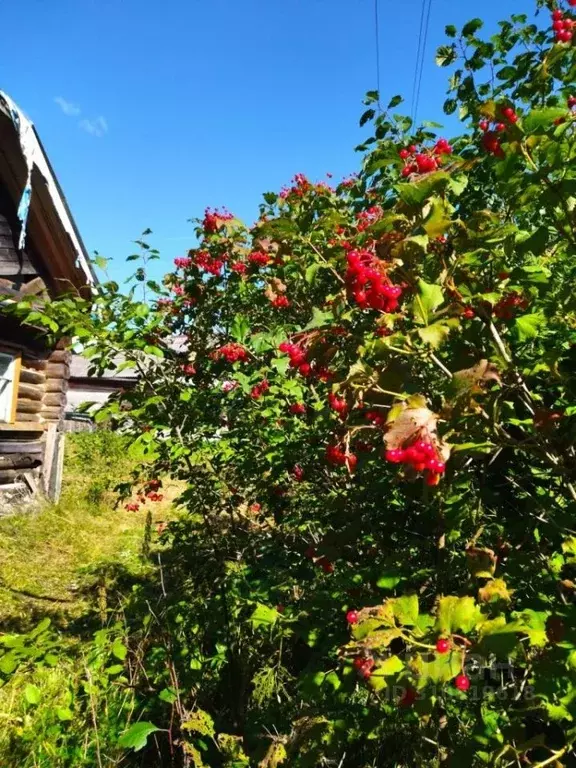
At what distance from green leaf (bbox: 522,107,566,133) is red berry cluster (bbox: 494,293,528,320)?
1.53 feet

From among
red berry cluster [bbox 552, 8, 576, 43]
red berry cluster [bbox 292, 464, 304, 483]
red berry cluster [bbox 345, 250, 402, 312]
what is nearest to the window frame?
red berry cluster [bbox 292, 464, 304, 483]

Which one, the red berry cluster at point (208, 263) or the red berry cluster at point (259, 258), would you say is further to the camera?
the red berry cluster at point (208, 263)

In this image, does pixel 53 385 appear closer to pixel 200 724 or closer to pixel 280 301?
pixel 280 301

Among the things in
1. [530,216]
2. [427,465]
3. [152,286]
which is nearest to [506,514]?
[427,465]

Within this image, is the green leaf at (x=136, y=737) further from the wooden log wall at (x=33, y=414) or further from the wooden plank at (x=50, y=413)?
the wooden plank at (x=50, y=413)

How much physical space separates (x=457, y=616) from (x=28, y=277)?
6.64 metres

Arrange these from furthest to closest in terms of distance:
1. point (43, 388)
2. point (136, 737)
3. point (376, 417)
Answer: point (43, 388) → point (136, 737) → point (376, 417)

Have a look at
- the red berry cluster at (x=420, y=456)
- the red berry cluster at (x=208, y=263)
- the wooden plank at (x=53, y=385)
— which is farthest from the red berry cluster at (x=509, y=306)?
the wooden plank at (x=53, y=385)

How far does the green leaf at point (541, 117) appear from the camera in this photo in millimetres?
1177

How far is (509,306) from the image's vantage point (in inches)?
60.0

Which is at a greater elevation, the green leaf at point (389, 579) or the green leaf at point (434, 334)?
the green leaf at point (434, 334)

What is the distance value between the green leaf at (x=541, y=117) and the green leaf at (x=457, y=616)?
107 cm

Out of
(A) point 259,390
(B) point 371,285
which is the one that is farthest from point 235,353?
(B) point 371,285

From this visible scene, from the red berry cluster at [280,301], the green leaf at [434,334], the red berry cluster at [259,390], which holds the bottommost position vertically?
the green leaf at [434,334]
